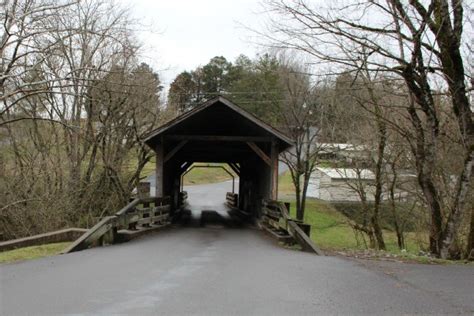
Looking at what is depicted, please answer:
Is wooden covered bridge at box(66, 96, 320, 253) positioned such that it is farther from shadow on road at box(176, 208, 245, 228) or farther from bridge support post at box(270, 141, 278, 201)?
shadow on road at box(176, 208, 245, 228)

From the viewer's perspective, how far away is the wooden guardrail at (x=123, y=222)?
423 inches

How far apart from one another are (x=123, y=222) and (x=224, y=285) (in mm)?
6433

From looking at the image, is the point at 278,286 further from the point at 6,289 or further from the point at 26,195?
the point at 26,195

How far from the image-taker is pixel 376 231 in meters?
19.4

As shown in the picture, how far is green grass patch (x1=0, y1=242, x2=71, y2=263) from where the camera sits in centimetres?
941

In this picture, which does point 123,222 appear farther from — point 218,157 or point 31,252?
point 218,157

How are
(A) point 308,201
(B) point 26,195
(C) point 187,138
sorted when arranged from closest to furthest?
1. (B) point 26,195
2. (C) point 187,138
3. (A) point 308,201

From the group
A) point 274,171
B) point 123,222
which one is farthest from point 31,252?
point 274,171

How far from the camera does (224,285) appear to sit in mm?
6867

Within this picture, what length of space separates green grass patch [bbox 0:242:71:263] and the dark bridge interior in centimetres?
622

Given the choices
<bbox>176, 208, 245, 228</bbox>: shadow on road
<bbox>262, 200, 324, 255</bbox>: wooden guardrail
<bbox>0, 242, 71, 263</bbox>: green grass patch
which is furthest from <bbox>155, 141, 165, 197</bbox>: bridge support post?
<bbox>0, 242, 71, 263</bbox>: green grass patch

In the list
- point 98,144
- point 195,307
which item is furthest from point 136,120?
point 195,307

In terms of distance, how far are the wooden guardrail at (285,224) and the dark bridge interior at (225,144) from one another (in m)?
0.70

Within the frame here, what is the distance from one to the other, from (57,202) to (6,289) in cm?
898
